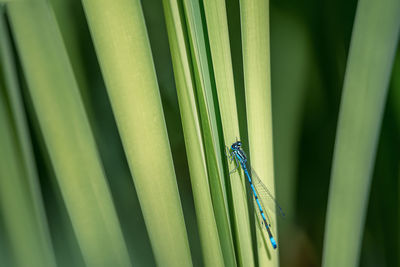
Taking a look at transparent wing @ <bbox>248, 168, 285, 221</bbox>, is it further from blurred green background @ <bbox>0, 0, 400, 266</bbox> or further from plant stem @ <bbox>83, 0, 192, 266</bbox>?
plant stem @ <bbox>83, 0, 192, 266</bbox>

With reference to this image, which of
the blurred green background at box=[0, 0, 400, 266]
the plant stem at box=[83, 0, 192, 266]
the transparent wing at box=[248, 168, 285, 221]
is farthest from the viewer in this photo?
the blurred green background at box=[0, 0, 400, 266]

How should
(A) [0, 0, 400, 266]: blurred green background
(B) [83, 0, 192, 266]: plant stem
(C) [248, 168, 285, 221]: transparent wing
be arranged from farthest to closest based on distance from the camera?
(A) [0, 0, 400, 266]: blurred green background
(C) [248, 168, 285, 221]: transparent wing
(B) [83, 0, 192, 266]: plant stem


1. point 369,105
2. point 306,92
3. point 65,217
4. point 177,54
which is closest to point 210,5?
point 177,54

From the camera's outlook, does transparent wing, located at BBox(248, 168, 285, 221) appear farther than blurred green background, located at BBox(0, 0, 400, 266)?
No

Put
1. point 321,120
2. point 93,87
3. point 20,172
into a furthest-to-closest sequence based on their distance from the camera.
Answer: point 321,120
point 93,87
point 20,172

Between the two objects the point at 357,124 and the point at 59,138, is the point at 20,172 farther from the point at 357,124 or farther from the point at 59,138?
the point at 357,124

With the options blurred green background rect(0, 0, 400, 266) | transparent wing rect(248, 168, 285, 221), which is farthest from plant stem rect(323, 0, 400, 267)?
blurred green background rect(0, 0, 400, 266)

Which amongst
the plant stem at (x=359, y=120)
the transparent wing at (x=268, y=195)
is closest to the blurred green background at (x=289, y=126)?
the transparent wing at (x=268, y=195)

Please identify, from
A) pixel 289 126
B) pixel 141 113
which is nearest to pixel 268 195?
pixel 289 126
